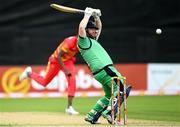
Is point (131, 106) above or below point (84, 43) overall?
below

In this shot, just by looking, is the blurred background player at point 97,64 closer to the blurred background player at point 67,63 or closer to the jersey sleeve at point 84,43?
the jersey sleeve at point 84,43

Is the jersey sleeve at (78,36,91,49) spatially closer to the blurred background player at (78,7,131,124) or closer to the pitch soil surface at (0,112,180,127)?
the blurred background player at (78,7,131,124)

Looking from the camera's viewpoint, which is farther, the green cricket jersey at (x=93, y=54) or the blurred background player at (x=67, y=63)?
the blurred background player at (x=67, y=63)

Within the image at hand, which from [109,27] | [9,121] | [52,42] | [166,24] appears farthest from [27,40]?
[9,121]

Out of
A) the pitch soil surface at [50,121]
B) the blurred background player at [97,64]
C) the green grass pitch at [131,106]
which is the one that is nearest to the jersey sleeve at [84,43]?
the blurred background player at [97,64]

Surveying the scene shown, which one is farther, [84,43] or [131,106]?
[131,106]

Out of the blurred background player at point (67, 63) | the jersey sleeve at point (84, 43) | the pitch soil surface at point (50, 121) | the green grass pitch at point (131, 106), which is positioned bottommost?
the green grass pitch at point (131, 106)

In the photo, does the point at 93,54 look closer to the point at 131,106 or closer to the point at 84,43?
the point at 84,43

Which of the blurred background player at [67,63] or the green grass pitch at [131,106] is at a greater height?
the blurred background player at [67,63]

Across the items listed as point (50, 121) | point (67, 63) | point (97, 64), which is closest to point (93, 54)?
point (97, 64)

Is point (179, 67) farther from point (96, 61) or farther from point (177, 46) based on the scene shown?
point (96, 61)

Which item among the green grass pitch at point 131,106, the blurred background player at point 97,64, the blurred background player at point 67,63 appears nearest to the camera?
the blurred background player at point 97,64

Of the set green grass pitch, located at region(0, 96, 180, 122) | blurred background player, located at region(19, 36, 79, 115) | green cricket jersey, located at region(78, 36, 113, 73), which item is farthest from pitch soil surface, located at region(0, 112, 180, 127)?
green grass pitch, located at region(0, 96, 180, 122)

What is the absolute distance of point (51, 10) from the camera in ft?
46.0
